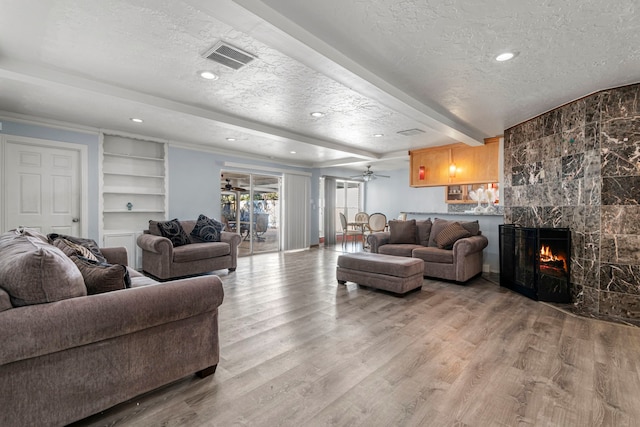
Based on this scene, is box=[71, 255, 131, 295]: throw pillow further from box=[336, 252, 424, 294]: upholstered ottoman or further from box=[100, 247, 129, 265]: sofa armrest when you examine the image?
box=[336, 252, 424, 294]: upholstered ottoman

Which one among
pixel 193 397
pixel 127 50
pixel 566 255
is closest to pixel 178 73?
→ pixel 127 50

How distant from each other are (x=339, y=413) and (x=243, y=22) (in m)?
2.44

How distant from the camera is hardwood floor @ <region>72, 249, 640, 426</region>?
5.49ft

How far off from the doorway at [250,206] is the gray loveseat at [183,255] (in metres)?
1.70

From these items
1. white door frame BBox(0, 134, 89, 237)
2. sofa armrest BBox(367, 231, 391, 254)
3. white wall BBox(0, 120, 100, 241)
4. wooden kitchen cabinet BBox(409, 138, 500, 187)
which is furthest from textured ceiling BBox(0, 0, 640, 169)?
sofa armrest BBox(367, 231, 391, 254)

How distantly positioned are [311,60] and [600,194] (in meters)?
3.40

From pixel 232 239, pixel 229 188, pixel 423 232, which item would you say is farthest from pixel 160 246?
pixel 423 232

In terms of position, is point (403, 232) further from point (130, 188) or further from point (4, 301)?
point (4, 301)

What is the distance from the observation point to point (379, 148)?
6.38 meters

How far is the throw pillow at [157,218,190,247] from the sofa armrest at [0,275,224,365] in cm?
329

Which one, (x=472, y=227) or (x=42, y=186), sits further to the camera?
(x=472, y=227)

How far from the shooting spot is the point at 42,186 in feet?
14.4

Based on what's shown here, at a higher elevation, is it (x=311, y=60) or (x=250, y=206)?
(x=311, y=60)

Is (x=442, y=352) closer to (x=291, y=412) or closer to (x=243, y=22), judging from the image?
(x=291, y=412)
